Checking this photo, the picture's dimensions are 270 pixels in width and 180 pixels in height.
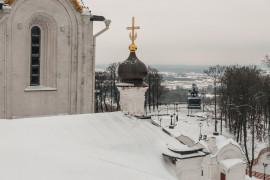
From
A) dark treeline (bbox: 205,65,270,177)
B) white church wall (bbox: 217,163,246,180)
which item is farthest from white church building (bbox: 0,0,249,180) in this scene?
dark treeline (bbox: 205,65,270,177)

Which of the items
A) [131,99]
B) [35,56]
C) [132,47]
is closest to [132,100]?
[131,99]

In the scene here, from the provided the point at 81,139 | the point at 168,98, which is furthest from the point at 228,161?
the point at 168,98

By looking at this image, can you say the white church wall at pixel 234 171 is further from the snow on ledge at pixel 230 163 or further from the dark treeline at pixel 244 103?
the dark treeline at pixel 244 103

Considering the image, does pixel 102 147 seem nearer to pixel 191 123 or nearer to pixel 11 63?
pixel 11 63

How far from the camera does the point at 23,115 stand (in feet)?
40.6

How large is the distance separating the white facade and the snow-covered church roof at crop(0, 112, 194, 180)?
3.64 m

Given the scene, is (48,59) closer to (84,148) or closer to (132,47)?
(132,47)

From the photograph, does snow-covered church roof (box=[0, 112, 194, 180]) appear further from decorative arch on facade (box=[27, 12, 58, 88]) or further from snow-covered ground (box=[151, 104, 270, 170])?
snow-covered ground (box=[151, 104, 270, 170])

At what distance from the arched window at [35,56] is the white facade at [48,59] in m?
0.15

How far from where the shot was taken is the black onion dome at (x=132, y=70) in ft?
38.0

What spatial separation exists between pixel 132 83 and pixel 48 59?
12.0 ft

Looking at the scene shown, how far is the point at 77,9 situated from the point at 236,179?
1350cm

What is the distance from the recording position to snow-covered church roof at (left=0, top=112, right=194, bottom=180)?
18.3 ft

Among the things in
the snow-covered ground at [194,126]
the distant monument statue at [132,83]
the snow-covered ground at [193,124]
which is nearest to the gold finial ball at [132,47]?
the distant monument statue at [132,83]
